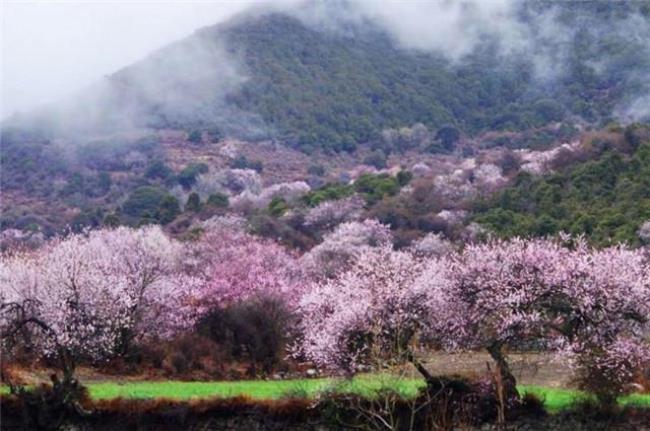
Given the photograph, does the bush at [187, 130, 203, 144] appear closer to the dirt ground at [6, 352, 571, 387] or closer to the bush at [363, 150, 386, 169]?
the bush at [363, 150, 386, 169]

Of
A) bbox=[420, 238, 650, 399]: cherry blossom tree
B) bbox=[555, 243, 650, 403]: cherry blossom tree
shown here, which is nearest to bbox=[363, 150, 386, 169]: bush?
bbox=[420, 238, 650, 399]: cherry blossom tree

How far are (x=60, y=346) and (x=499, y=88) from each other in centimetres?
9442

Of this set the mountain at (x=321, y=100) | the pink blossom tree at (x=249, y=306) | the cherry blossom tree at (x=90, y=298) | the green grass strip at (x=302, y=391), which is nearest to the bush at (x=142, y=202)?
the mountain at (x=321, y=100)

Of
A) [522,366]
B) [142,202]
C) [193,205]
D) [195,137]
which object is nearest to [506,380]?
[522,366]

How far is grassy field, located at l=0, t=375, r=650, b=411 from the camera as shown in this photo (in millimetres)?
20422

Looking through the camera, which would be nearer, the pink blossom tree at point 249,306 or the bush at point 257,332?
the bush at point 257,332

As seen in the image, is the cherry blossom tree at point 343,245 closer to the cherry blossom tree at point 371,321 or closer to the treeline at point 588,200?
the treeline at point 588,200

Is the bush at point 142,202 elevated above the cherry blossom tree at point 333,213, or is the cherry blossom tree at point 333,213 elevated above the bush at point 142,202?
the bush at point 142,202

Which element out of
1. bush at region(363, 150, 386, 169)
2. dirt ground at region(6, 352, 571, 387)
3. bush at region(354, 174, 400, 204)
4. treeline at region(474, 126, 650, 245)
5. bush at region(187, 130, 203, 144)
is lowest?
dirt ground at region(6, 352, 571, 387)

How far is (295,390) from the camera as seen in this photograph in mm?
21453

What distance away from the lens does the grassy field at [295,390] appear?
67.0 feet

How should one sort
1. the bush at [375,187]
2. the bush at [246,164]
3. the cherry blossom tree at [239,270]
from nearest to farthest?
the cherry blossom tree at [239,270] → the bush at [375,187] → the bush at [246,164]

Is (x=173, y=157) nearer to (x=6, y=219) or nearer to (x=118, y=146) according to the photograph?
(x=118, y=146)

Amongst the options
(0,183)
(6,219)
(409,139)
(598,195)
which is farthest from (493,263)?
(409,139)
